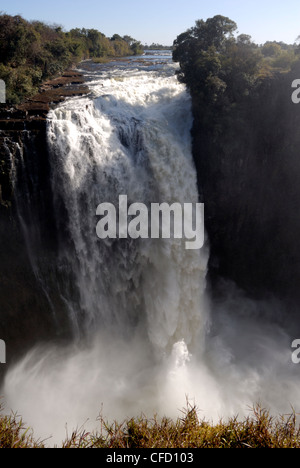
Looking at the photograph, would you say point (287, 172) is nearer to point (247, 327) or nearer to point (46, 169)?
point (247, 327)

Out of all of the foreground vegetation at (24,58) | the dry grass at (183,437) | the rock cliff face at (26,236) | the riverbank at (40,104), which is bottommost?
the dry grass at (183,437)

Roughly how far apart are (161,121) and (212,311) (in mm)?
11634

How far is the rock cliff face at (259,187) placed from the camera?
1697 centimetres

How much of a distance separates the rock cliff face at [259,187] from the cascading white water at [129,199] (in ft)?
5.91

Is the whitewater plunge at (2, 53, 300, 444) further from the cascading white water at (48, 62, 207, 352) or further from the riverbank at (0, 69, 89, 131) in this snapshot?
the riverbank at (0, 69, 89, 131)

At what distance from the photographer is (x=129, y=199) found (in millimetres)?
14055
